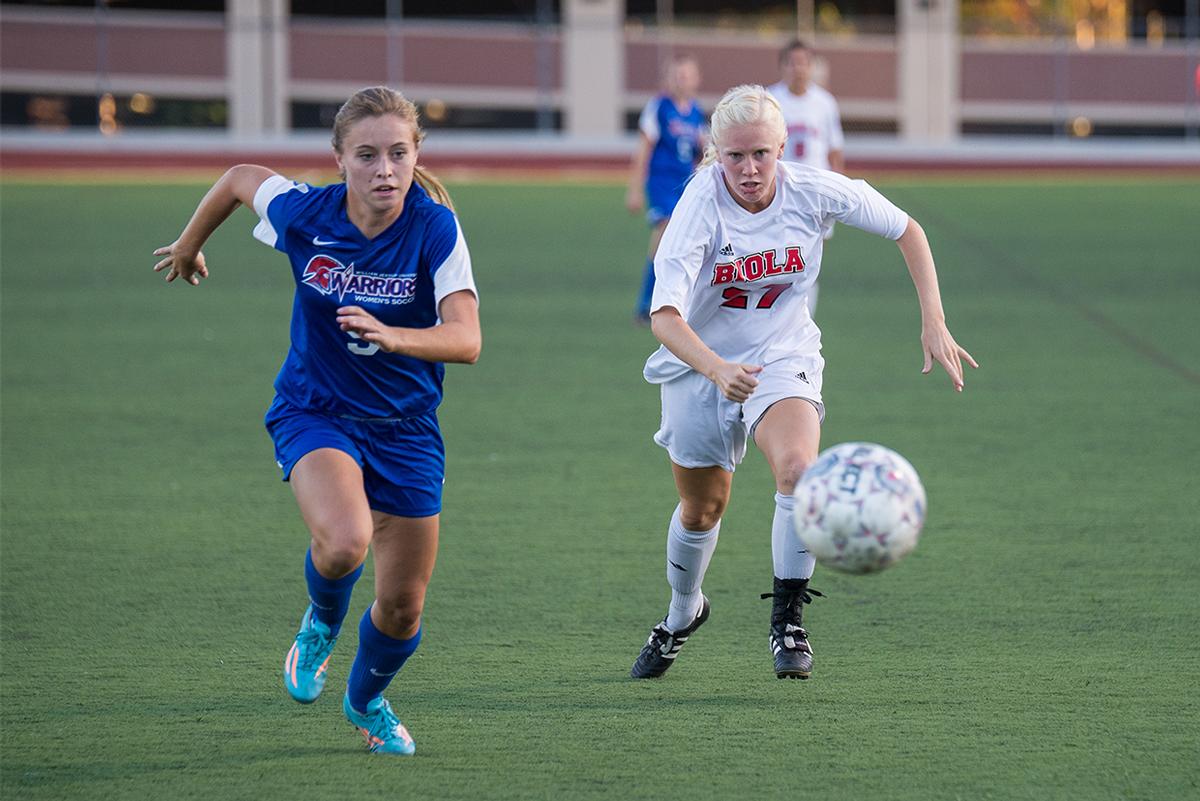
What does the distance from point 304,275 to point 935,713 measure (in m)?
2.33

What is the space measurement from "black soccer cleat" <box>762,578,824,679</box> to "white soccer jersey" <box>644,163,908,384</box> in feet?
2.53

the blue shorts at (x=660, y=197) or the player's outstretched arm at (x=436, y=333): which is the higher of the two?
the blue shorts at (x=660, y=197)

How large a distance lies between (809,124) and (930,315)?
7616mm

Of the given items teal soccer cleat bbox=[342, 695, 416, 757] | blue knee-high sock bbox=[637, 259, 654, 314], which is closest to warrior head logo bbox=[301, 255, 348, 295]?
teal soccer cleat bbox=[342, 695, 416, 757]

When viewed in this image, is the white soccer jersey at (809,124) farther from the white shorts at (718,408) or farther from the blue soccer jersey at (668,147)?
the white shorts at (718,408)

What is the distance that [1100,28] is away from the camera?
30703 mm

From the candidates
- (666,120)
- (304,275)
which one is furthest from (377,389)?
(666,120)

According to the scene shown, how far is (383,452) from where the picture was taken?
4438 millimetres

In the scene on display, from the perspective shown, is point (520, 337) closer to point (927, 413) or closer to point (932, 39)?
point (927, 413)

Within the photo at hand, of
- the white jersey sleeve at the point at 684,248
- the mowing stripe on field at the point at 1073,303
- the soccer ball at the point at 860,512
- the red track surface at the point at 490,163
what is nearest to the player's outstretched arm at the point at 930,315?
the soccer ball at the point at 860,512

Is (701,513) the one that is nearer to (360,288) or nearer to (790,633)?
(790,633)

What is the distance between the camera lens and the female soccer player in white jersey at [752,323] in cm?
489

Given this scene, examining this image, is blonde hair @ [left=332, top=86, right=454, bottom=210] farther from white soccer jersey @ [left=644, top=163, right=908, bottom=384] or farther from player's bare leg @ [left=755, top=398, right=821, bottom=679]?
player's bare leg @ [left=755, top=398, right=821, bottom=679]

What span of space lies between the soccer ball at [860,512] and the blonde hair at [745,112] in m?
1.09
